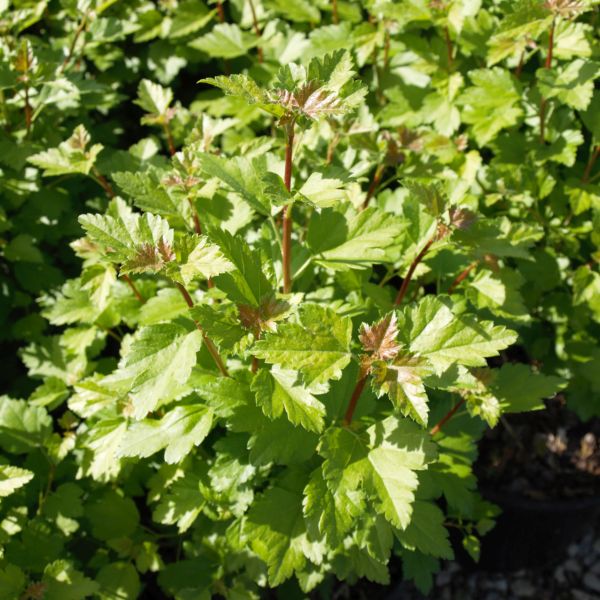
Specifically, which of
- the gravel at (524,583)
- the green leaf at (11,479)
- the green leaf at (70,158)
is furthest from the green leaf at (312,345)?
the gravel at (524,583)

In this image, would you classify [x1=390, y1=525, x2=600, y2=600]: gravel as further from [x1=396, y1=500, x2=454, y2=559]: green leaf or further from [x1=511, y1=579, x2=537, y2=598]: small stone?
[x1=396, y1=500, x2=454, y2=559]: green leaf

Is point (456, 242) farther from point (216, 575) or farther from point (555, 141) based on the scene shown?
point (216, 575)

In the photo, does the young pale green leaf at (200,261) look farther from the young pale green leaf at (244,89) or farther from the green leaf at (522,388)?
the green leaf at (522,388)

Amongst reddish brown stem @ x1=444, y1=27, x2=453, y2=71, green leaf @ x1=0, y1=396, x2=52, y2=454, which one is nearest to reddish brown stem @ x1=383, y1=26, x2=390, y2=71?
reddish brown stem @ x1=444, y1=27, x2=453, y2=71

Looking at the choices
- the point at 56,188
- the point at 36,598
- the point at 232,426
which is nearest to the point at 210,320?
the point at 232,426

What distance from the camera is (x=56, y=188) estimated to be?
234cm

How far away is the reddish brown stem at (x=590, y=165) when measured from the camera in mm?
2150

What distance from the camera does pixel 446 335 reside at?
4.56 feet

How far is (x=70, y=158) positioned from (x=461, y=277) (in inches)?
49.2

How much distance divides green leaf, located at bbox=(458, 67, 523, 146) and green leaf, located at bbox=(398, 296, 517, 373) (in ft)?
3.24

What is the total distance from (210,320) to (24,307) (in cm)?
150

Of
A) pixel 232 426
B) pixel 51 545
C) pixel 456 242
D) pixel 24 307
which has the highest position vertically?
pixel 456 242

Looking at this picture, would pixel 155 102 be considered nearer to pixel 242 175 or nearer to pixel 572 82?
pixel 242 175

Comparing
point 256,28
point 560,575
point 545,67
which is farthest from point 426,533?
point 256,28
